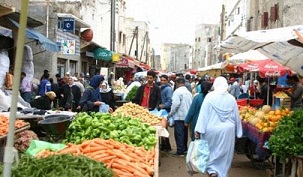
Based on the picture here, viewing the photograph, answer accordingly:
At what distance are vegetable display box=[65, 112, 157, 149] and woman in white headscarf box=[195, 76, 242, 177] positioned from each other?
32.5 inches

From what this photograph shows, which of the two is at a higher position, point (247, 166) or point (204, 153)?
point (204, 153)

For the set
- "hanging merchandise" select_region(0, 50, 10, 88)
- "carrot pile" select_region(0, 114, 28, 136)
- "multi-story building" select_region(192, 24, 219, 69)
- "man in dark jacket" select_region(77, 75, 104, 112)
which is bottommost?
"carrot pile" select_region(0, 114, 28, 136)

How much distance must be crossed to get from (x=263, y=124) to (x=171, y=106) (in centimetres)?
302

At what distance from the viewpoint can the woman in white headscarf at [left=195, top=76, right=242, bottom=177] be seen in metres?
7.45

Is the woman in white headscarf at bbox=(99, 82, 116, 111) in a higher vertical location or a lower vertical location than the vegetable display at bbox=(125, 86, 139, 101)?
higher

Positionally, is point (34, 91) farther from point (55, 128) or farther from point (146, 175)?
point (146, 175)

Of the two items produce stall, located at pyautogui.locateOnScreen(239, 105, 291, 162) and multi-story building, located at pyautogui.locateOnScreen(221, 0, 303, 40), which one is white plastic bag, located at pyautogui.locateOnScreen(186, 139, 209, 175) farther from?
multi-story building, located at pyautogui.locateOnScreen(221, 0, 303, 40)

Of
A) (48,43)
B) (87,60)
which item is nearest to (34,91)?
(48,43)

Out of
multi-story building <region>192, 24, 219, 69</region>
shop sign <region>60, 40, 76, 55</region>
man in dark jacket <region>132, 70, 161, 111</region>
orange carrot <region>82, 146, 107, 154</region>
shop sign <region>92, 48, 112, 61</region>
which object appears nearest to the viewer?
orange carrot <region>82, 146, 107, 154</region>

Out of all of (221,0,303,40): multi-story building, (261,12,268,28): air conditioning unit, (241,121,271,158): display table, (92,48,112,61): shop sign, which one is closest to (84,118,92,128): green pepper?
(241,121,271,158): display table

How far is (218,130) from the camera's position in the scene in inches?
293

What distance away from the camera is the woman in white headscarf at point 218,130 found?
24.5ft

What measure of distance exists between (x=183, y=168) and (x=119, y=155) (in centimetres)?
463

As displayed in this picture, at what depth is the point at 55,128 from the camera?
24.4ft
